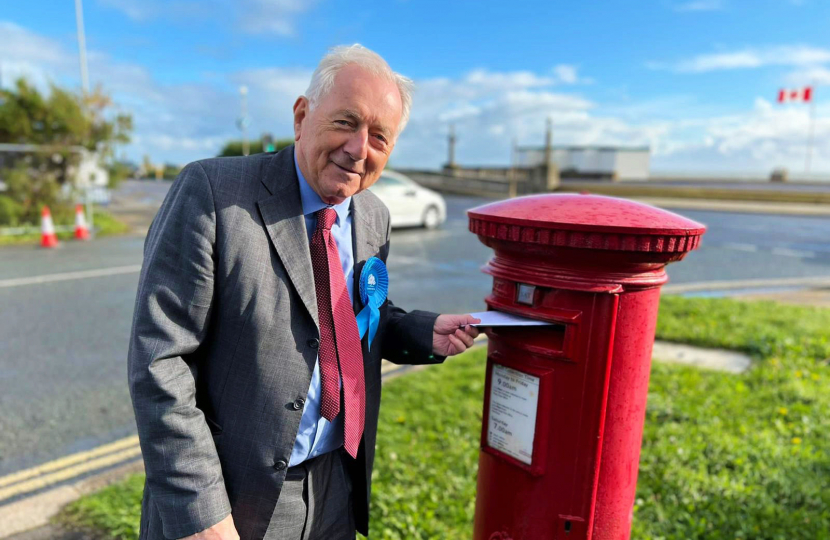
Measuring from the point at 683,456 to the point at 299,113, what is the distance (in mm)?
2711

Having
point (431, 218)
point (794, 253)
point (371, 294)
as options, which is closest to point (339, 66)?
point (371, 294)

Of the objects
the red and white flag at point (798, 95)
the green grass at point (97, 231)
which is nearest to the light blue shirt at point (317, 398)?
the green grass at point (97, 231)

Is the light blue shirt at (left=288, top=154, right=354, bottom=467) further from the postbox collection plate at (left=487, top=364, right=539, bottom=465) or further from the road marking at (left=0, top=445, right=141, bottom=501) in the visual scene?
the road marking at (left=0, top=445, right=141, bottom=501)

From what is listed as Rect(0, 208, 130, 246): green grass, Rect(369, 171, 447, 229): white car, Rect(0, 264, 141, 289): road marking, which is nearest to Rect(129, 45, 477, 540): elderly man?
Rect(0, 264, 141, 289): road marking

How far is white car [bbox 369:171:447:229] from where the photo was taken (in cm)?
1252

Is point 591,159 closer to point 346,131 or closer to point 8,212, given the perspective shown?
point 8,212

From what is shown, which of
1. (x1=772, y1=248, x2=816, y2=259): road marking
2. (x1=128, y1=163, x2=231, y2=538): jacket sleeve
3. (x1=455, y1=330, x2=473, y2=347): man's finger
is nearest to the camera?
(x1=128, y1=163, x2=231, y2=538): jacket sleeve

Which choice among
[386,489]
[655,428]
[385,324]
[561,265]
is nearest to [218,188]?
[385,324]

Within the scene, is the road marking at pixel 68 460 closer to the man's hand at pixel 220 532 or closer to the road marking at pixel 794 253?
the man's hand at pixel 220 532

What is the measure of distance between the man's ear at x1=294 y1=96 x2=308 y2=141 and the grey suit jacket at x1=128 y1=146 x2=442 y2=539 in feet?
0.27

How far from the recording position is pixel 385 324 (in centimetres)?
182

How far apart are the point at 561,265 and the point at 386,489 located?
176cm

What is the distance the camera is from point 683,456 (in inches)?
121

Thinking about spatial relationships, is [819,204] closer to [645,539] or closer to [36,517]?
[645,539]
